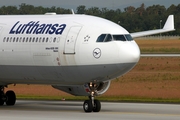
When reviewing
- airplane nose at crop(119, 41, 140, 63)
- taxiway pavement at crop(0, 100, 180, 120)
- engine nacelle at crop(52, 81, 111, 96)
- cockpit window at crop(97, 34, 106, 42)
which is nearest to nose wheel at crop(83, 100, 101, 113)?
taxiway pavement at crop(0, 100, 180, 120)

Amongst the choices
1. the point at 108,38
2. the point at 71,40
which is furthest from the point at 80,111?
the point at 108,38

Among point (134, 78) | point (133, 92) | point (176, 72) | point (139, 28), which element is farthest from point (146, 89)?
point (139, 28)

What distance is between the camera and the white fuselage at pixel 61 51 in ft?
97.9

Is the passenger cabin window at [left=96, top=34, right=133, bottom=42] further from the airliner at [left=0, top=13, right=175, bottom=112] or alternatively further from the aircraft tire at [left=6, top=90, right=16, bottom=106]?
the aircraft tire at [left=6, top=90, right=16, bottom=106]

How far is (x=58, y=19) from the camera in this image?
32281mm

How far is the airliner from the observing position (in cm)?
2989

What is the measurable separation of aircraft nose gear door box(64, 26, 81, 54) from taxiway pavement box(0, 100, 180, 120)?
276 cm

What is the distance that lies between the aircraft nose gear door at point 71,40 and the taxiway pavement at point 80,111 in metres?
2.76

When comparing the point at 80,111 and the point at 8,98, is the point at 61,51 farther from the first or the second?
the point at 8,98

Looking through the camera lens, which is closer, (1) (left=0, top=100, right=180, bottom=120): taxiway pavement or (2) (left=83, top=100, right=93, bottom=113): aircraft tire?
(1) (left=0, top=100, right=180, bottom=120): taxiway pavement

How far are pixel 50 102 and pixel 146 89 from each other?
881cm

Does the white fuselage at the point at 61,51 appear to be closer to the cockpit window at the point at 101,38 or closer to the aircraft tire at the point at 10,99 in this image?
the cockpit window at the point at 101,38

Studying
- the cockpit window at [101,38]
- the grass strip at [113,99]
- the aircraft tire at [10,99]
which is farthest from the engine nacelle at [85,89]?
the grass strip at [113,99]

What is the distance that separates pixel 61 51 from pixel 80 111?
2933 mm
